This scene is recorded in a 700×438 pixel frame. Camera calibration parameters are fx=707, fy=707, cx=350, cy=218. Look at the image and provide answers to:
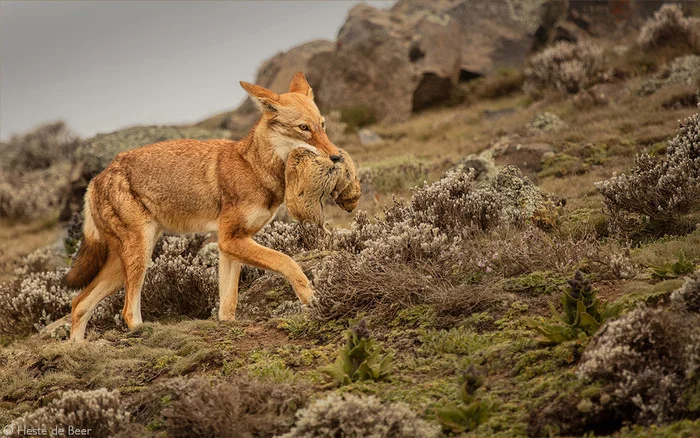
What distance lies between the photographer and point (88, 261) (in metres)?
7.13

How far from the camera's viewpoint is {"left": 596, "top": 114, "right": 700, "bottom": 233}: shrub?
647 cm

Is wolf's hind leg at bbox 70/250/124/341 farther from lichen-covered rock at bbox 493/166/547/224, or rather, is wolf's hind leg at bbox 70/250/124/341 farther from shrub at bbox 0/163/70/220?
shrub at bbox 0/163/70/220

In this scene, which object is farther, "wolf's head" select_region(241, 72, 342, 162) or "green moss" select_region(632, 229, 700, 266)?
"wolf's head" select_region(241, 72, 342, 162)

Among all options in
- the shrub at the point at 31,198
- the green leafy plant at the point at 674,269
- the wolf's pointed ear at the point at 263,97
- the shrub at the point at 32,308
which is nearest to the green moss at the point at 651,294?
the green leafy plant at the point at 674,269

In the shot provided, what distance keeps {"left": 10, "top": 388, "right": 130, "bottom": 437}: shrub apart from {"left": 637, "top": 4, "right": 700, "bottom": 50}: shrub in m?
15.4

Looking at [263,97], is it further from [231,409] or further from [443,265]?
[231,409]

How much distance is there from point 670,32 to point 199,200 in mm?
13618

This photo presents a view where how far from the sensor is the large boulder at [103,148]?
561 inches

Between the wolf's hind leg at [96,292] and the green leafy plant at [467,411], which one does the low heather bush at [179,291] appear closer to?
the wolf's hind leg at [96,292]

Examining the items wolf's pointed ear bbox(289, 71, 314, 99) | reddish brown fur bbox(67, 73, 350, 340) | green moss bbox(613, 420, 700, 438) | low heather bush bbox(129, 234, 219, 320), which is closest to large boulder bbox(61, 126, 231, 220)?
low heather bush bbox(129, 234, 219, 320)

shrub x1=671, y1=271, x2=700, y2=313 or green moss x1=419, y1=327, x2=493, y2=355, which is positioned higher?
shrub x1=671, y1=271, x2=700, y2=313

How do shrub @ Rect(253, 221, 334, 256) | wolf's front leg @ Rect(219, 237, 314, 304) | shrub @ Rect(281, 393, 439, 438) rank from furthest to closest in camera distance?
shrub @ Rect(253, 221, 334, 256)
wolf's front leg @ Rect(219, 237, 314, 304)
shrub @ Rect(281, 393, 439, 438)

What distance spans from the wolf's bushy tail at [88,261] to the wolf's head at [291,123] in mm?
2102

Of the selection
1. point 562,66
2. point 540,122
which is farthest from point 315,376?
point 562,66
